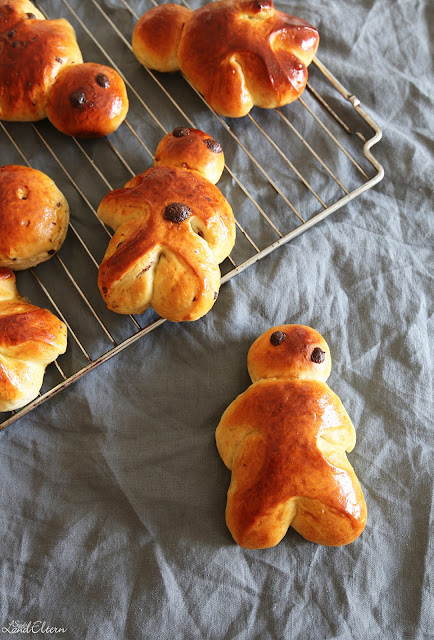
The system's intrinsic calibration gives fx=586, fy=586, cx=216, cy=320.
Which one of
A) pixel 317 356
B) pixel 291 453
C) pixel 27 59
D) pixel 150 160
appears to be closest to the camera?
pixel 291 453

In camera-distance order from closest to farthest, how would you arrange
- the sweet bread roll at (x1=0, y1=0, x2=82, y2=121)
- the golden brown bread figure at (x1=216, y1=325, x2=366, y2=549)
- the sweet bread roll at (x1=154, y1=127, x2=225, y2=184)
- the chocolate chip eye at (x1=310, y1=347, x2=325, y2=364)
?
the golden brown bread figure at (x1=216, y1=325, x2=366, y2=549), the chocolate chip eye at (x1=310, y1=347, x2=325, y2=364), the sweet bread roll at (x1=154, y1=127, x2=225, y2=184), the sweet bread roll at (x1=0, y1=0, x2=82, y2=121)

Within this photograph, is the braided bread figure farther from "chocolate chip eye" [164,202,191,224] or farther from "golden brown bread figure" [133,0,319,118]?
"chocolate chip eye" [164,202,191,224]

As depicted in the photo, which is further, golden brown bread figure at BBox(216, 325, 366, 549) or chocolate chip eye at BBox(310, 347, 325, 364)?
chocolate chip eye at BBox(310, 347, 325, 364)

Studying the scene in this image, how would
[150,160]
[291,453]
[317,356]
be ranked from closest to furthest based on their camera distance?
[291,453], [317,356], [150,160]

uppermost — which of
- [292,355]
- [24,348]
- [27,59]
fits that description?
[27,59]

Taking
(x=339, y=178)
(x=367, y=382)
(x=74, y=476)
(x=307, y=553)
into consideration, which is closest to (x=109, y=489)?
(x=74, y=476)

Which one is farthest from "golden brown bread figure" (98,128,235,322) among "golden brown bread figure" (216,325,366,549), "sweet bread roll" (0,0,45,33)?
"sweet bread roll" (0,0,45,33)

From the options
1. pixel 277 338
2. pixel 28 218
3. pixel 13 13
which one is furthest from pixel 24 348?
pixel 13 13

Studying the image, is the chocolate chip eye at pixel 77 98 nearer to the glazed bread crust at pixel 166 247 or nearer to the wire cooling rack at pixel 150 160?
the wire cooling rack at pixel 150 160

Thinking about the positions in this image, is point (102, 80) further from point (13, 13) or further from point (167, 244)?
point (167, 244)
